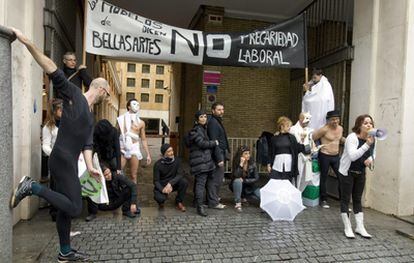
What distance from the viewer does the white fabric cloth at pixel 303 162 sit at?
6.15 m

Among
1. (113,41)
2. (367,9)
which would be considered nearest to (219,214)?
(113,41)

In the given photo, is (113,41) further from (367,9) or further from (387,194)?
(387,194)

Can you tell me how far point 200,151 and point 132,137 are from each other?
125cm

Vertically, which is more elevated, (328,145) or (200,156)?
(328,145)

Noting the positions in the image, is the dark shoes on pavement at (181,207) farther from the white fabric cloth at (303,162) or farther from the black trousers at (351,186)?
the black trousers at (351,186)

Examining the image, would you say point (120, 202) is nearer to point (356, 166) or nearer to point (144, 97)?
point (356, 166)

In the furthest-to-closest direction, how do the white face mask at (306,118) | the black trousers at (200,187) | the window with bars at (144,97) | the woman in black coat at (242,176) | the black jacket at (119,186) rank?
the window with bars at (144,97) < the white face mask at (306,118) < the woman in black coat at (242,176) < the black trousers at (200,187) < the black jacket at (119,186)

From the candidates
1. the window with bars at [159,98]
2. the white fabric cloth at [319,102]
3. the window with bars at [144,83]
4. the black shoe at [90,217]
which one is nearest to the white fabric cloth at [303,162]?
the white fabric cloth at [319,102]

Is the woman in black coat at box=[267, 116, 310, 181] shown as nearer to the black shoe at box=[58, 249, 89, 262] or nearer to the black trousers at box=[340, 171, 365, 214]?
the black trousers at box=[340, 171, 365, 214]

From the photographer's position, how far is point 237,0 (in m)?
9.71

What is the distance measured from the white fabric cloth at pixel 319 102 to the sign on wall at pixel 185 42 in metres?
0.56

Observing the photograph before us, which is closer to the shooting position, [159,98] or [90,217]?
[90,217]

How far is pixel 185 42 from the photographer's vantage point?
20.0 ft

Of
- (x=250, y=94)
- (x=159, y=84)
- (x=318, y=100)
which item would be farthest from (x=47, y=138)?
(x=159, y=84)
